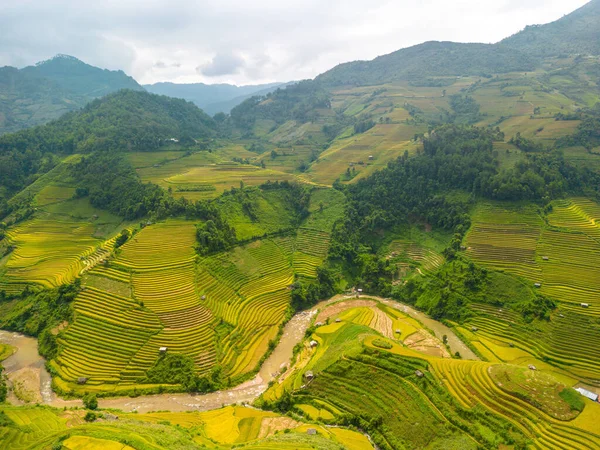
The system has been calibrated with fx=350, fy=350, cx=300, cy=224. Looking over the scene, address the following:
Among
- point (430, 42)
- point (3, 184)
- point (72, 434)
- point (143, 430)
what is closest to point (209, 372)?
point (143, 430)

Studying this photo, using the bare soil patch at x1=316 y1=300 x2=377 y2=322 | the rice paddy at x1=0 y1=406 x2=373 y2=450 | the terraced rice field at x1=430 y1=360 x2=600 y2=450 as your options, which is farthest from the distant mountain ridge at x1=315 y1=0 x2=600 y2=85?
the rice paddy at x1=0 y1=406 x2=373 y2=450

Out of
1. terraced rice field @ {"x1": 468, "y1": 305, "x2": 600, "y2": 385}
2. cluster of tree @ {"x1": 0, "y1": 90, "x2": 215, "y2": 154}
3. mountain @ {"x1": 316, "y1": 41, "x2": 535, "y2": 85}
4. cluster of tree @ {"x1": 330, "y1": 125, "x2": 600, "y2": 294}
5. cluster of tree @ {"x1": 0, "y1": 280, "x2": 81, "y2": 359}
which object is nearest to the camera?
terraced rice field @ {"x1": 468, "y1": 305, "x2": 600, "y2": 385}

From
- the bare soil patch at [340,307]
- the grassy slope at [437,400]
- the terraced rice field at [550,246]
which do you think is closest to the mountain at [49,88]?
the bare soil patch at [340,307]

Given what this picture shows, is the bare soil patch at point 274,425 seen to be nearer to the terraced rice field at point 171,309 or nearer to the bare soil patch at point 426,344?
the terraced rice field at point 171,309

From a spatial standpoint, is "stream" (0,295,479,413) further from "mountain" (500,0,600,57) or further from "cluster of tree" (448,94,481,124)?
"mountain" (500,0,600,57)

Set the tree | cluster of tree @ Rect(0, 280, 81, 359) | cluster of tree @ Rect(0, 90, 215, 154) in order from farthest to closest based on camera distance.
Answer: cluster of tree @ Rect(0, 90, 215, 154) → cluster of tree @ Rect(0, 280, 81, 359) → the tree

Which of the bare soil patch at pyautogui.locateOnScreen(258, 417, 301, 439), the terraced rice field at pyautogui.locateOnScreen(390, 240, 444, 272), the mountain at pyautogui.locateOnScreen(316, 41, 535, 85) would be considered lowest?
the bare soil patch at pyautogui.locateOnScreen(258, 417, 301, 439)

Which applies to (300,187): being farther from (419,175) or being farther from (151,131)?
(151,131)

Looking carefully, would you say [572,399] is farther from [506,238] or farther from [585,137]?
[585,137]
